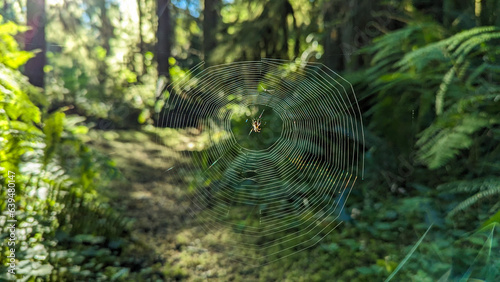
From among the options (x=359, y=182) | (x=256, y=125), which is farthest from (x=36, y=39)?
(x=359, y=182)

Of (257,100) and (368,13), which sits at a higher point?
(368,13)

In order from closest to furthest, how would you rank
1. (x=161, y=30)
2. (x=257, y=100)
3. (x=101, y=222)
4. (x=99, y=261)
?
(x=99, y=261) → (x=101, y=222) → (x=257, y=100) → (x=161, y=30)

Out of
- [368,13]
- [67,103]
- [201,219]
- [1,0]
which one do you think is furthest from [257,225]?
[67,103]

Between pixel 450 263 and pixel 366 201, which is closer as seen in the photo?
pixel 450 263

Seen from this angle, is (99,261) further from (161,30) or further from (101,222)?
(161,30)

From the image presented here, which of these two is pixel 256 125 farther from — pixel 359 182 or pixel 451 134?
pixel 451 134

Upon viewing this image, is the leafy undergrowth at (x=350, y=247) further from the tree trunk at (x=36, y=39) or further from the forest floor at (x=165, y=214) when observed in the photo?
the tree trunk at (x=36, y=39)

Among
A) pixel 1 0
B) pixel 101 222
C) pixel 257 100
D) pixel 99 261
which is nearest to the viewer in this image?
pixel 99 261
